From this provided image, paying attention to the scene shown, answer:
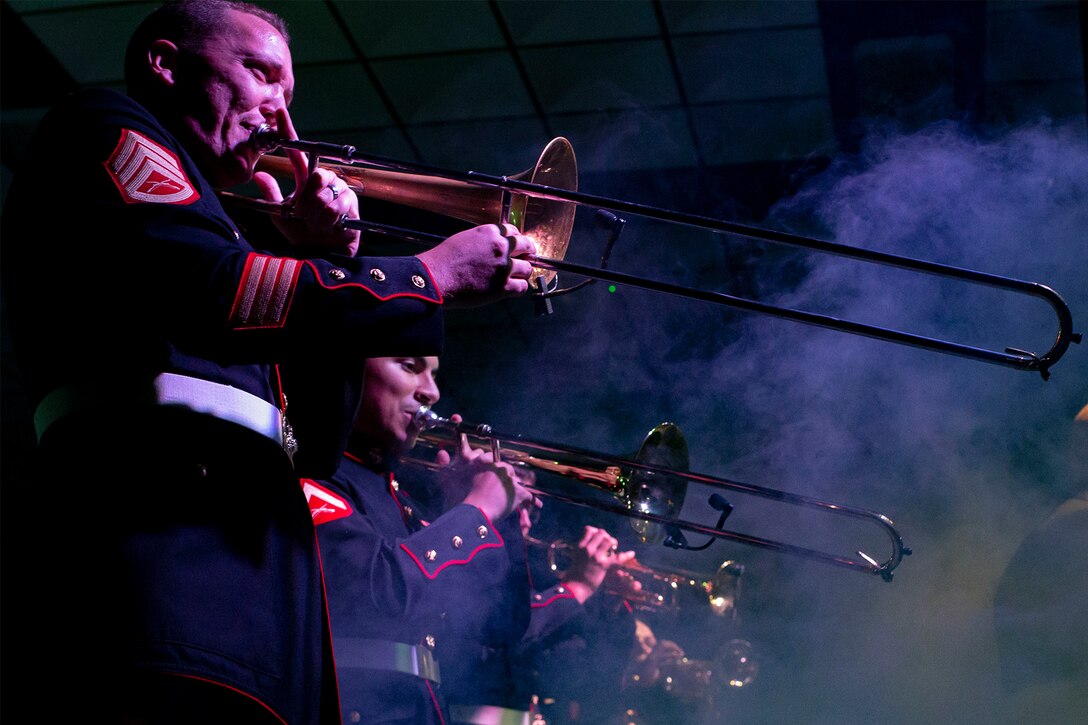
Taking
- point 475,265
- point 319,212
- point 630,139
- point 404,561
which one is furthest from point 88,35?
point 475,265

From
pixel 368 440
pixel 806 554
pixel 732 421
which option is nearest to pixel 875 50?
pixel 732 421

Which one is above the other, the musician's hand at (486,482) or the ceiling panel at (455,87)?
the ceiling panel at (455,87)

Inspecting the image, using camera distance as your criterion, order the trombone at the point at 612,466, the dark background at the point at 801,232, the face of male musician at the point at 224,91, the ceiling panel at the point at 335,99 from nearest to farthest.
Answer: the face of male musician at the point at 224,91
the trombone at the point at 612,466
the dark background at the point at 801,232
the ceiling panel at the point at 335,99

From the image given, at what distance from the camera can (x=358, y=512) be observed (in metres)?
2.33

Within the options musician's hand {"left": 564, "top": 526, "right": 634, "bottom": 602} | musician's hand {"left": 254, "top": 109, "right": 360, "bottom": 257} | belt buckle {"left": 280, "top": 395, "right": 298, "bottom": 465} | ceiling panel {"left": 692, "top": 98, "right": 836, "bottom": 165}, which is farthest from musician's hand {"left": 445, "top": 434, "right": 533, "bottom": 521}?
ceiling panel {"left": 692, "top": 98, "right": 836, "bottom": 165}

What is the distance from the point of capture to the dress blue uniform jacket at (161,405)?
1147 millimetres

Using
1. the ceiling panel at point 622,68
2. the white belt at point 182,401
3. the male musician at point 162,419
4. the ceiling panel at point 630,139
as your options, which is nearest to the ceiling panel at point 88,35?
the ceiling panel at point 622,68

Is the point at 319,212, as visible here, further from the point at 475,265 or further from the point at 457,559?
the point at 457,559

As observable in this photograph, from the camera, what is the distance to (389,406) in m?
2.70

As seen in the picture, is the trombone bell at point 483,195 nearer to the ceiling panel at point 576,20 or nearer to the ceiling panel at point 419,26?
the ceiling panel at point 576,20

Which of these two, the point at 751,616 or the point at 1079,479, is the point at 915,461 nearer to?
the point at 1079,479

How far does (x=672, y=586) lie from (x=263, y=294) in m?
3.00

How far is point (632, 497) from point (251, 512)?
1998 mm

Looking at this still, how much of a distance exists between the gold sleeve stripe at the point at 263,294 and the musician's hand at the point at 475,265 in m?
0.21
